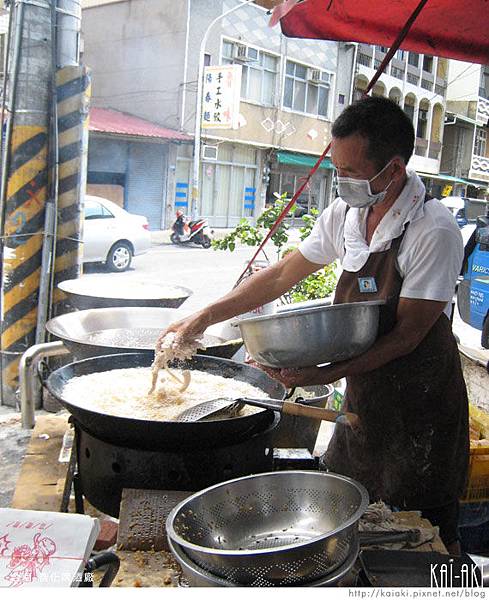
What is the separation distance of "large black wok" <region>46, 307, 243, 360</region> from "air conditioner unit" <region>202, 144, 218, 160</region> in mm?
16639

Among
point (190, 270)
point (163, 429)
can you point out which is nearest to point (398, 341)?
point (163, 429)

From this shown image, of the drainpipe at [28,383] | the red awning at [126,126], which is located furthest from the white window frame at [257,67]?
the drainpipe at [28,383]

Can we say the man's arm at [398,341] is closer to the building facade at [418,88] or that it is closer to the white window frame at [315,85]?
the white window frame at [315,85]

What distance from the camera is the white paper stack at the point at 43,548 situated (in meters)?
1.14

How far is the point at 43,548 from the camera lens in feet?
3.94

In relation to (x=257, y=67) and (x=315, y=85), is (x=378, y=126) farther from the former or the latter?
(x=315, y=85)

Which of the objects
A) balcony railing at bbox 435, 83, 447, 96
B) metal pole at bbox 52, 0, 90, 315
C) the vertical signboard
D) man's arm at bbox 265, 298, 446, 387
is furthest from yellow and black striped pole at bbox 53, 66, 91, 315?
balcony railing at bbox 435, 83, 447, 96

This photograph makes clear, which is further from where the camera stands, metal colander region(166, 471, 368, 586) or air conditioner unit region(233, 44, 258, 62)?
air conditioner unit region(233, 44, 258, 62)

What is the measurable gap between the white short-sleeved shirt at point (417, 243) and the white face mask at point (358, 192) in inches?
2.8

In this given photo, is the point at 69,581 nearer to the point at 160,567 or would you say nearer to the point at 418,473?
the point at 160,567

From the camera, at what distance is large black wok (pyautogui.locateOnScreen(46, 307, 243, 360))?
292 centimetres

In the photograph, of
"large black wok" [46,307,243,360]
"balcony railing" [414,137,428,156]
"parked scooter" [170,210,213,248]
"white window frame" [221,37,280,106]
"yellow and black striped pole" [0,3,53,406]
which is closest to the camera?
"large black wok" [46,307,243,360]

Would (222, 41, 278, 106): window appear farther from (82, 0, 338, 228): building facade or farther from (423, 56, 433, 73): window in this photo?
(423, 56, 433, 73): window

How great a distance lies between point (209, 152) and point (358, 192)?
18571 mm
